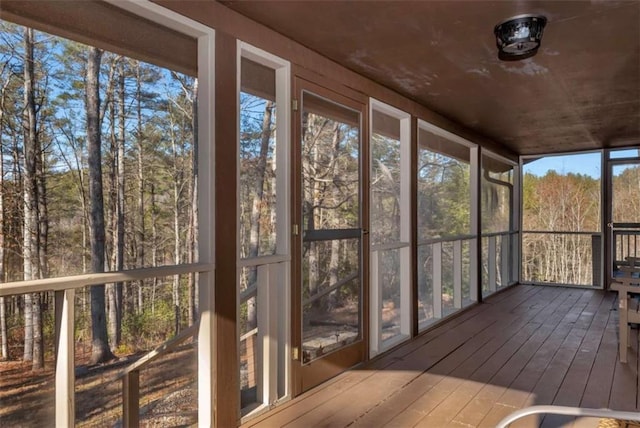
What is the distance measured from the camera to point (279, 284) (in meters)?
2.77

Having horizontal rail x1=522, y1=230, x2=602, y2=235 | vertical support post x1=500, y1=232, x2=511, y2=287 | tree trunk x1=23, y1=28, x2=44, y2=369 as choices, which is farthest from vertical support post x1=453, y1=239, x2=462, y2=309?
tree trunk x1=23, y1=28, x2=44, y2=369

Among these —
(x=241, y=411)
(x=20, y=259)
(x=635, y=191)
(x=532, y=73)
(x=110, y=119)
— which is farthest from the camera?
(x=635, y=191)

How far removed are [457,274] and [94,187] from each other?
172 inches

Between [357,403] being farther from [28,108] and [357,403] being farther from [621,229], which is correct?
[621,229]

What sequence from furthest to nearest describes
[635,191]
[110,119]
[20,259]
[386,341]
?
1. [635,191]
2. [386,341]
3. [110,119]
4. [20,259]

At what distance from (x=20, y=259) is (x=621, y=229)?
7.76m

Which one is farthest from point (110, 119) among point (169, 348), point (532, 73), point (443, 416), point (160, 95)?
point (532, 73)

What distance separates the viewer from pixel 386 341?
3980mm

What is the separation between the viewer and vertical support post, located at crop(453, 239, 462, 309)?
5.46 meters

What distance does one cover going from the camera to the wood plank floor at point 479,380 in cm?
250

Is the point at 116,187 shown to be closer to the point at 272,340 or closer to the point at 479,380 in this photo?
the point at 272,340

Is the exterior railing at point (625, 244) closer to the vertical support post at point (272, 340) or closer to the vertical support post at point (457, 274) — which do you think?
the vertical support post at point (457, 274)

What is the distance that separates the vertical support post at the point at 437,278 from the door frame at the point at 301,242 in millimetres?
1743

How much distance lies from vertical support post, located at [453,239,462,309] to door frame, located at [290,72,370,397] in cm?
237
